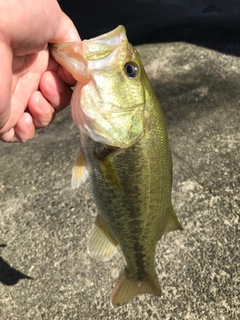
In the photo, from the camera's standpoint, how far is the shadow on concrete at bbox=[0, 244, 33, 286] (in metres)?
2.82

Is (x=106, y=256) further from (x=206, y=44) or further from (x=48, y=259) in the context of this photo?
(x=206, y=44)

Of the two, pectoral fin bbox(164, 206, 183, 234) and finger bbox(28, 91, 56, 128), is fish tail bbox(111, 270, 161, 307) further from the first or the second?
finger bbox(28, 91, 56, 128)

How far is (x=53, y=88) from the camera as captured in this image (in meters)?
2.06

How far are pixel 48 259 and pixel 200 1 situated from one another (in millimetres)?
4060

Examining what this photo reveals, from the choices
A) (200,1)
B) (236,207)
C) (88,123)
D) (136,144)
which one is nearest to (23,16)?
(88,123)

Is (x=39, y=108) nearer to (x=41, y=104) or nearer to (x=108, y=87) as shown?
(x=41, y=104)

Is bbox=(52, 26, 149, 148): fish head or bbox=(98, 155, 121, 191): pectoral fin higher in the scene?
bbox=(52, 26, 149, 148): fish head

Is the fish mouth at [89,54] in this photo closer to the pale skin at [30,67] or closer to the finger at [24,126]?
the pale skin at [30,67]

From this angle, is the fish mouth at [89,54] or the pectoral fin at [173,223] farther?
the pectoral fin at [173,223]

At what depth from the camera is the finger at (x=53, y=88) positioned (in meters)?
2.05

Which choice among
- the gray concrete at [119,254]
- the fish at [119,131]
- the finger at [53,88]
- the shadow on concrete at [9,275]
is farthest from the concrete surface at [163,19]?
the fish at [119,131]

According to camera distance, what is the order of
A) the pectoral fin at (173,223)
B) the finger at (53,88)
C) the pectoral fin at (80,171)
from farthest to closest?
the finger at (53,88)
the pectoral fin at (173,223)
the pectoral fin at (80,171)

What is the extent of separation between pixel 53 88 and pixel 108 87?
49 centimetres

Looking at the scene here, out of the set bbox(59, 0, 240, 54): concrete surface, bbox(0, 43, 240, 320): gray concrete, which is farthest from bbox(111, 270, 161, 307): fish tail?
bbox(59, 0, 240, 54): concrete surface
